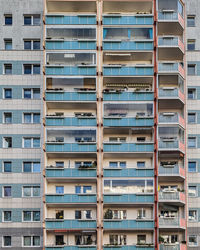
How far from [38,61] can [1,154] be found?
10.9 meters

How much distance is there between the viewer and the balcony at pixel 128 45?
55469 mm

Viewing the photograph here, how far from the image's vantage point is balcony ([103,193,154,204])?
52.5 meters

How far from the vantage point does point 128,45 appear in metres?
55.6

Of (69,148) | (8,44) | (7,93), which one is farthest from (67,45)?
(69,148)

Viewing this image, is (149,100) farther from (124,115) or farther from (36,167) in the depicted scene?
(36,167)

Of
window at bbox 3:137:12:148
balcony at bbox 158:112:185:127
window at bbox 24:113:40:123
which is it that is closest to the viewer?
balcony at bbox 158:112:185:127

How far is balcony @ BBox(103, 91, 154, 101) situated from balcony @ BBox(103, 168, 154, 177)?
737 cm

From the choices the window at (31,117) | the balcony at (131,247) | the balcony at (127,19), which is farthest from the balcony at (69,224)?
the balcony at (127,19)

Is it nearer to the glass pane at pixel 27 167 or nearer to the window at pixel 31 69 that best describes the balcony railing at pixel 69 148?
the glass pane at pixel 27 167

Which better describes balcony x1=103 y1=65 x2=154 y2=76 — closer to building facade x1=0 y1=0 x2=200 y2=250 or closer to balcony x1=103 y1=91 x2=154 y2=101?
building facade x1=0 y1=0 x2=200 y2=250

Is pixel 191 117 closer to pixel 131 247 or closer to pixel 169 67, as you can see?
pixel 169 67

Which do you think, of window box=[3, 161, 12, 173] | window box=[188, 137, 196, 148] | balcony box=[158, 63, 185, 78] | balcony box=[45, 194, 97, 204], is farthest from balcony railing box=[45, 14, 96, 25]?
balcony box=[45, 194, 97, 204]

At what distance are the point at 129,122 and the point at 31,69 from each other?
41.5ft

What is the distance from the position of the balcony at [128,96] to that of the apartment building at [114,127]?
10 cm
